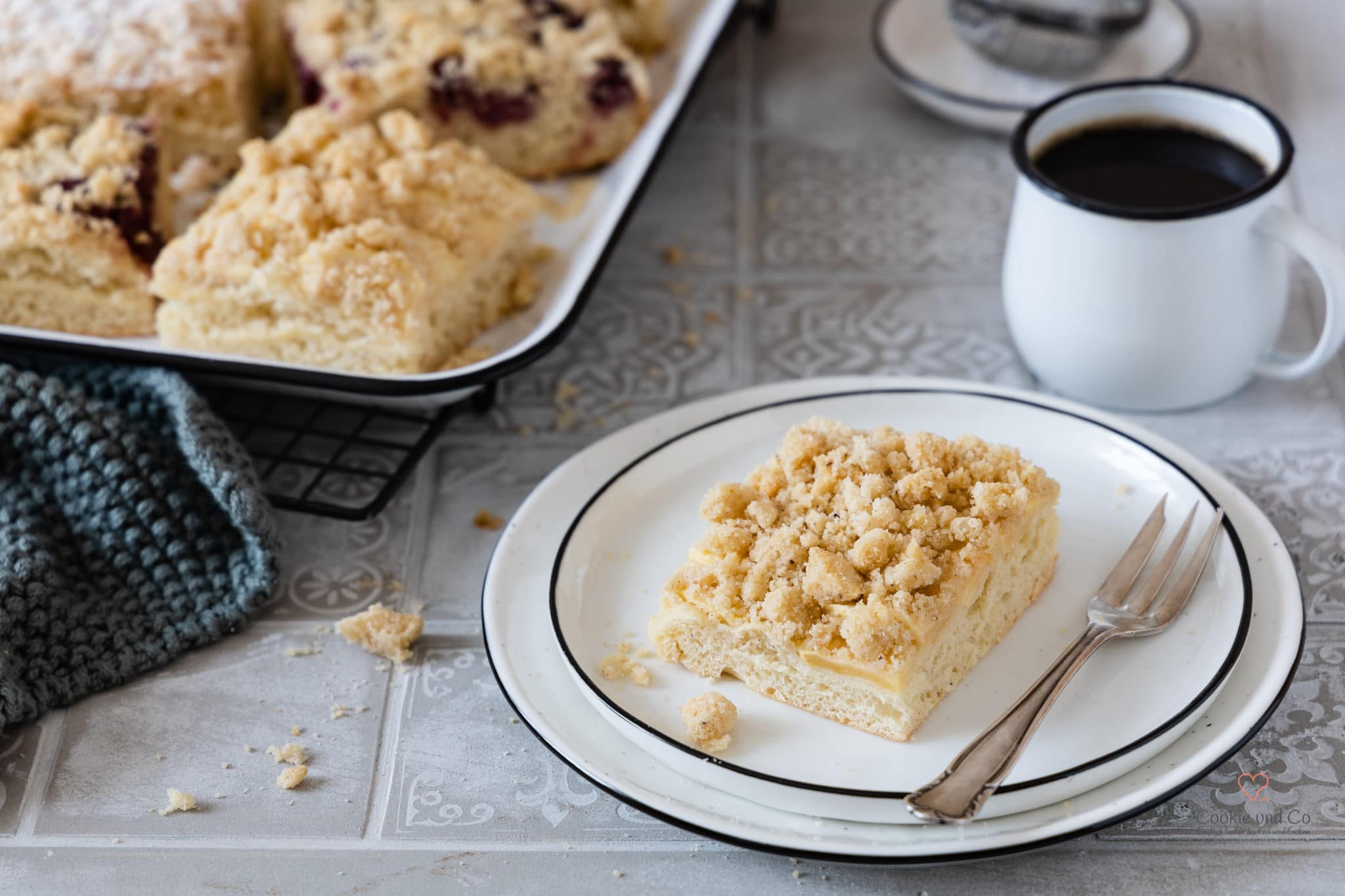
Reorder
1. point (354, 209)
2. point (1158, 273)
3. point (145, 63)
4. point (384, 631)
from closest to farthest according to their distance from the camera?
point (384, 631), point (1158, 273), point (354, 209), point (145, 63)

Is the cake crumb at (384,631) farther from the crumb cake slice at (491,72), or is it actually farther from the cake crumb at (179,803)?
the crumb cake slice at (491,72)

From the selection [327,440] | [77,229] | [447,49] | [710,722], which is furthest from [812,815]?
[447,49]

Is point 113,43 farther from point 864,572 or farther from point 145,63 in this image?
point 864,572

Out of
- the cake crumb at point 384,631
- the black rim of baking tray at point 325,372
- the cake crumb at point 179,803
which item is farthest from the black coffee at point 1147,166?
the cake crumb at point 179,803

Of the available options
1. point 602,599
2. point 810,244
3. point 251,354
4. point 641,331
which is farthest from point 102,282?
point 810,244

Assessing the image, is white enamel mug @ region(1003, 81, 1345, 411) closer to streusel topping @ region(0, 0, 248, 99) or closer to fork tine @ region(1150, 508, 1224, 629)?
fork tine @ region(1150, 508, 1224, 629)

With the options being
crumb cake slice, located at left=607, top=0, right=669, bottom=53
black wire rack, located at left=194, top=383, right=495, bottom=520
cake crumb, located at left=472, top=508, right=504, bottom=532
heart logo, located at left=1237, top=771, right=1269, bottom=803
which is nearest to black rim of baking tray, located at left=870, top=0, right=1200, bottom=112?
crumb cake slice, located at left=607, top=0, right=669, bottom=53
